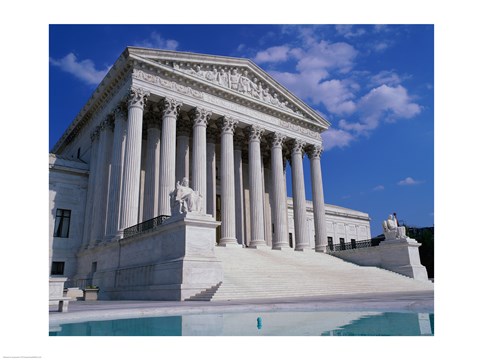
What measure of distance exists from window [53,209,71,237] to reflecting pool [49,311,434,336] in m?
25.9

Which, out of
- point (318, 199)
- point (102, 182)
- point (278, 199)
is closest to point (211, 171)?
point (278, 199)

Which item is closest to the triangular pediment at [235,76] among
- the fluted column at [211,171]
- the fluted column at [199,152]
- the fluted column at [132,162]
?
the fluted column at [199,152]

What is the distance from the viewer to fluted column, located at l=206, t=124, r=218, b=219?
116ft

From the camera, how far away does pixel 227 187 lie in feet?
109

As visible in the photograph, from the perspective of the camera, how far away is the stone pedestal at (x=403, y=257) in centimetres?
3006

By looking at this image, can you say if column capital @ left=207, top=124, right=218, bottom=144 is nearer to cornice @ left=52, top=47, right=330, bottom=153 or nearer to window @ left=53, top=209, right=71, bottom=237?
cornice @ left=52, top=47, right=330, bottom=153

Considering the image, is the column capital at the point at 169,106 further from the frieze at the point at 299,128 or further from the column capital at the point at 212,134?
the frieze at the point at 299,128

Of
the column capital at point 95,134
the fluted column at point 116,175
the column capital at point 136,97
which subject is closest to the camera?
the fluted column at point 116,175

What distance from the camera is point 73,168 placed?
34844 mm

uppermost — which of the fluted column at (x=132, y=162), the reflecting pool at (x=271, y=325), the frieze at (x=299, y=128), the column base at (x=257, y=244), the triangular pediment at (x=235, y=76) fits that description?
the triangular pediment at (x=235, y=76)

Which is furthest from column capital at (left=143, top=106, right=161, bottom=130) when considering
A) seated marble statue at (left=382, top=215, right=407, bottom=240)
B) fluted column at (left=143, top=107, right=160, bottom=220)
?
seated marble statue at (left=382, top=215, right=407, bottom=240)

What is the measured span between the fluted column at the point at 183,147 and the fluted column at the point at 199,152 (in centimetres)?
209
